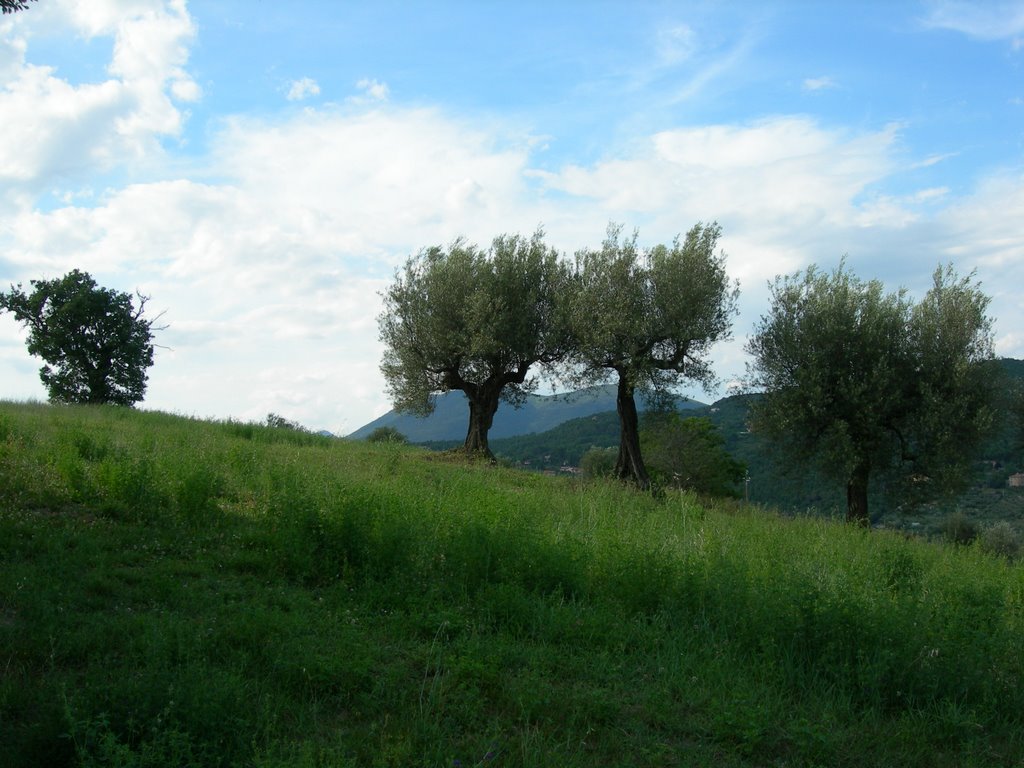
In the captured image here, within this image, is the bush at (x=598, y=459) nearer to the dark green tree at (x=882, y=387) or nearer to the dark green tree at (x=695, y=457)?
the dark green tree at (x=695, y=457)

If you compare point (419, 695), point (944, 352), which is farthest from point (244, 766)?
point (944, 352)

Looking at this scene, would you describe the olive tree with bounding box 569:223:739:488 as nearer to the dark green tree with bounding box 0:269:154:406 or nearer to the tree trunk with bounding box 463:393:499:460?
the tree trunk with bounding box 463:393:499:460

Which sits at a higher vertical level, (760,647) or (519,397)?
(519,397)

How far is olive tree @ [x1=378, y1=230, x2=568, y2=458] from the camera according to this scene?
27.1m

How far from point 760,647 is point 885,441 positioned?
19.4m

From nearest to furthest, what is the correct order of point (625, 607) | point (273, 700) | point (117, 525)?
point (273, 700) → point (625, 607) → point (117, 525)

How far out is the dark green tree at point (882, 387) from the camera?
2242cm

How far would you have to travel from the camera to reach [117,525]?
315 inches

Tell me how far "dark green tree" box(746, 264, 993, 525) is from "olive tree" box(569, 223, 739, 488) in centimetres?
268

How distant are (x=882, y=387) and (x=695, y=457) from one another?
2631cm

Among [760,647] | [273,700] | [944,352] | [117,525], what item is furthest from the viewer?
[944,352]

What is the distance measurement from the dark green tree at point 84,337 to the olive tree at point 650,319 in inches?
859

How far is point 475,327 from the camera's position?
26891 mm

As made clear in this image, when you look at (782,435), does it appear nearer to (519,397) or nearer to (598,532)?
(519,397)
